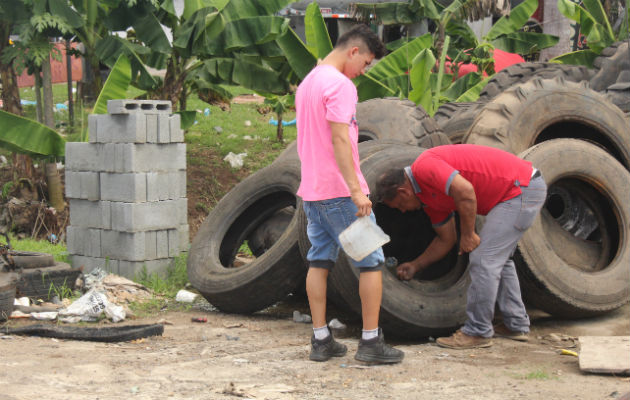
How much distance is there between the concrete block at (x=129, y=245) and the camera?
23.6 ft

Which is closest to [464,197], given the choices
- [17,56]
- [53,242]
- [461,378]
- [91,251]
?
[461,378]

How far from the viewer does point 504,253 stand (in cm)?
524

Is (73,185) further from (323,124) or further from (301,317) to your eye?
(323,124)

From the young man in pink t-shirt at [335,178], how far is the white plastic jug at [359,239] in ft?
0.22

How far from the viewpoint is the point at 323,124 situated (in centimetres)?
463

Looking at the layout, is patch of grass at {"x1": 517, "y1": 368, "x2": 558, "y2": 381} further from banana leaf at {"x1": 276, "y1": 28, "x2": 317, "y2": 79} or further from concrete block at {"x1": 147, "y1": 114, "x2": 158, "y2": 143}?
banana leaf at {"x1": 276, "y1": 28, "x2": 317, "y2": 79}

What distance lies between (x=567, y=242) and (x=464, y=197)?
2041 mm

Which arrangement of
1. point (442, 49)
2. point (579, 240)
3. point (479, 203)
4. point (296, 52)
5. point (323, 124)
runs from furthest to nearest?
1. point (442, 49)
2. point (296, 52)
3. point (579, 240)
4. point (479, 203)
5. point (323, 124)

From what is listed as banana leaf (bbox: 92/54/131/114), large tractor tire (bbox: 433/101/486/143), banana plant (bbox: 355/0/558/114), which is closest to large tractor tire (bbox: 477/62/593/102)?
large tractor tire (bbox: 433/101/486/143)

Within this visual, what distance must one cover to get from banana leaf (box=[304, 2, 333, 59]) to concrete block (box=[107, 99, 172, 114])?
319 cm

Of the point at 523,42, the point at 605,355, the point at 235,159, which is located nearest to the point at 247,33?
the point at 235,159

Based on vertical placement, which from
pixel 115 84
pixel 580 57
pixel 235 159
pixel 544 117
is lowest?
pixel 235 159

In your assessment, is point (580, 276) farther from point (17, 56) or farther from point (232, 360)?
point (17, 56)

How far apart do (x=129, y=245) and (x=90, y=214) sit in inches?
24.0
